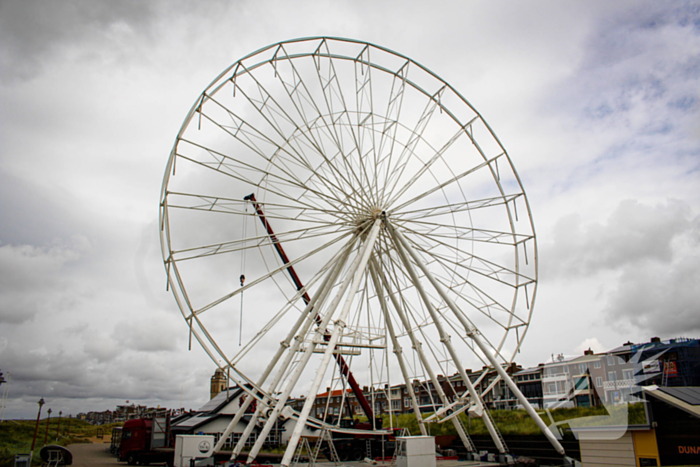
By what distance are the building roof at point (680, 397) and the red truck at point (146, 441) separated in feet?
77.4

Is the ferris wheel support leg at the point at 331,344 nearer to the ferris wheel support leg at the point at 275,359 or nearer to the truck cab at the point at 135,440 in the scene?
the ferris wheel support leg at the point at 275,359

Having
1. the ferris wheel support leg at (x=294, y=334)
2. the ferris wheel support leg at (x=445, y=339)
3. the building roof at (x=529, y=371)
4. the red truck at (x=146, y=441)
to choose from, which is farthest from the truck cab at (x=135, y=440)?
the building roof at (x=529, y=371)

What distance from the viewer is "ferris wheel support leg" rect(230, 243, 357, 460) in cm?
1692

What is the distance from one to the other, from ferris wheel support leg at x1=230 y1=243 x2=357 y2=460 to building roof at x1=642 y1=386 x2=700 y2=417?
37.5 ft

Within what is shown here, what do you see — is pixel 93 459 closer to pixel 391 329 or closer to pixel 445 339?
pixel 391 329

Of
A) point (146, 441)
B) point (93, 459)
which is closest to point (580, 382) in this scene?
point (146, 441)

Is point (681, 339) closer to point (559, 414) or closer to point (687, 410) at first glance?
point (559, 414)

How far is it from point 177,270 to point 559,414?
21095 mm

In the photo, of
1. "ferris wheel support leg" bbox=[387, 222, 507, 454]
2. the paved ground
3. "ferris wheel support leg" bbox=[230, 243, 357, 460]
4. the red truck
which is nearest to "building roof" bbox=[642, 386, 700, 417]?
"ferris wheel support leg" bbox=[387, 222, 507, 454]

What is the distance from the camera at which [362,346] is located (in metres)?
19.1

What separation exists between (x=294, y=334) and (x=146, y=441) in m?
14.7

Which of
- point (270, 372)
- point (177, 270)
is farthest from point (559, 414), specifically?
point (177, 270)

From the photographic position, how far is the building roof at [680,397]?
12.4 metres

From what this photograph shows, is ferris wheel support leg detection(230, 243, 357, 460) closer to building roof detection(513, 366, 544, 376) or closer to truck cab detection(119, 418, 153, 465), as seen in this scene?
truck cab detection(119, 418, 153, 465)
